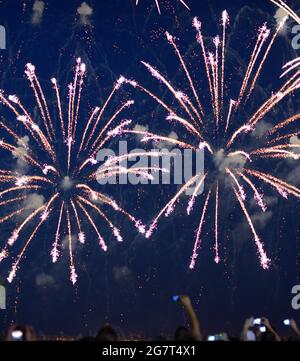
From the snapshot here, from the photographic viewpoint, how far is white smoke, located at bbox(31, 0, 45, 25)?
9.12 metres

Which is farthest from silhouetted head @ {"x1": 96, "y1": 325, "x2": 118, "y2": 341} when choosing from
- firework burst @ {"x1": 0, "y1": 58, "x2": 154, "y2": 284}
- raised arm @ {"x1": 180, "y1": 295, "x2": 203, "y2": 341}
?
firework burst @ {"x1": 0, "y1": 58, "x2": 154, "y2": 284}

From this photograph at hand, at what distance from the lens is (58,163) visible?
9188 mm

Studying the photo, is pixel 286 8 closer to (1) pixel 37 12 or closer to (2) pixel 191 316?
(1) pixel 37 12

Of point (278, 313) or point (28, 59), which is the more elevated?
point (28, 59)

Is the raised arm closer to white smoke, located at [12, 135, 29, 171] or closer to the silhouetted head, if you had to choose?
the silhouetted head

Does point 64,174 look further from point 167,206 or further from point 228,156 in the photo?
point 228,156

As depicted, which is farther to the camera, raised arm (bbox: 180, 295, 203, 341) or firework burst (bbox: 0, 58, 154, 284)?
firework burst (bbox: 0, 58, 154, 284)

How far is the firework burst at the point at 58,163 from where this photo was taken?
9109mm

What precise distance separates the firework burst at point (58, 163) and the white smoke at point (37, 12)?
610 mm

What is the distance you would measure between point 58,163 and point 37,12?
2007mm

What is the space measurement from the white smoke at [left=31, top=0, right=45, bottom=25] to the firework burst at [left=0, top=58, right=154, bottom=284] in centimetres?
61
